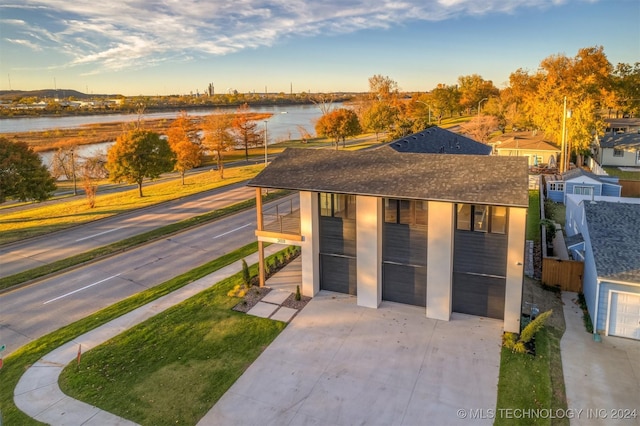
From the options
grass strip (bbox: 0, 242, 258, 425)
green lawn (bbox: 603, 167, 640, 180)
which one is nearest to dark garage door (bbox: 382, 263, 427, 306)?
grass strip (bbox: 0, 242, 258, 425)

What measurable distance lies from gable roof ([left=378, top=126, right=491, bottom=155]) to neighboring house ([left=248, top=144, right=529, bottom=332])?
3933mm

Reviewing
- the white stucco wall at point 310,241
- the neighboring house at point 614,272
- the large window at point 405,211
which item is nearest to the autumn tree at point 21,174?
the white stucco wall at point 310,241

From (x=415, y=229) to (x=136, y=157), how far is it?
34.4 m

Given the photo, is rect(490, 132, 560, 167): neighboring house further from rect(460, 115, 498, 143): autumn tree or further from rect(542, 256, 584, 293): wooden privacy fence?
rect(542, 256, 584, 293): wooden privacy fence

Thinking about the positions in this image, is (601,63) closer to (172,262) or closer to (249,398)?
(172,262)

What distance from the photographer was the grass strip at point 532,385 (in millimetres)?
11766

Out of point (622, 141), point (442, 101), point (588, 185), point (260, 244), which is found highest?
point (442, 101)

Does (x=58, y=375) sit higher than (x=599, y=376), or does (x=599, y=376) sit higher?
(x=599, y=376)

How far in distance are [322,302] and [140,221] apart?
21037 millimetres

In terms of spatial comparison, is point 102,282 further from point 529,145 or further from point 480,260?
point 529,145

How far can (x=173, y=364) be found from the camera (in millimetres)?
14625

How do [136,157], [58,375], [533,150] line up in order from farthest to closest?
[533,150], [136,157], [58,375]

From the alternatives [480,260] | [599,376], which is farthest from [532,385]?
[480,260]

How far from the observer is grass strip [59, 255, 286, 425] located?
12.7 m
